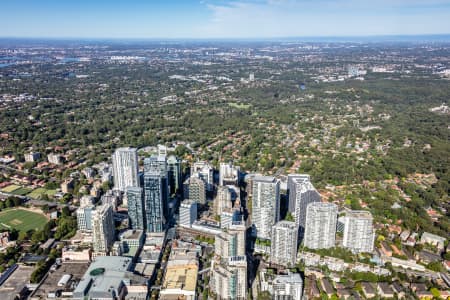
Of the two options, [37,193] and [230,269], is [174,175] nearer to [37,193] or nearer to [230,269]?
[37,193]

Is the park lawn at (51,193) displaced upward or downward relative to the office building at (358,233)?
downward

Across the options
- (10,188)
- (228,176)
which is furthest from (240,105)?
(10,188)

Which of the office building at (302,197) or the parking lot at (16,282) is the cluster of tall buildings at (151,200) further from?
the office building at (302,197)

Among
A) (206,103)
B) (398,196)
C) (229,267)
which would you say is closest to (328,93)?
(206,103)

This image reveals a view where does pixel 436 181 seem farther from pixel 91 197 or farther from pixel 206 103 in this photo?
pixel 206 103

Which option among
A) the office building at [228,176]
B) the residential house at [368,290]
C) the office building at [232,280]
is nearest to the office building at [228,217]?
the office building at [228,176]

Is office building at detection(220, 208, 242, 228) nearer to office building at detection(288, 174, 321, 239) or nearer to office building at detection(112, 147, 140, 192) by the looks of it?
office building at detection(288, 174, 321, 239)

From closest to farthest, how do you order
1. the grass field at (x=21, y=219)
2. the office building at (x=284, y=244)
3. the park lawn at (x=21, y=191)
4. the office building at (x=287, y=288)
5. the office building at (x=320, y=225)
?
the office building at (x=287, y=288) → the office building at (x=284, y=244) → the office building at (x=320, y=225) → the grass field at (x=21, y=219) → the park lawn at (x=21, y=191)
